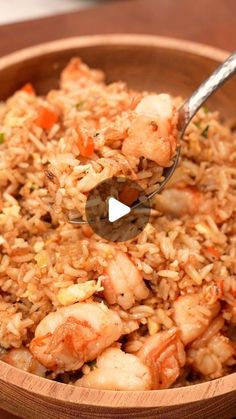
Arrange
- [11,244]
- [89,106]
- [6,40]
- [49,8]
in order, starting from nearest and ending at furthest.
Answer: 1. [11,244]
2. [89,106]
3. [6,40]
4. [49,8]

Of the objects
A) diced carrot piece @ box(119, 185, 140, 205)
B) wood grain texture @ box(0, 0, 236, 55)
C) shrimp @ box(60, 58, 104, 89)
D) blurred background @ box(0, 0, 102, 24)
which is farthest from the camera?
blurred background @ box(0, 0, 102, 24)

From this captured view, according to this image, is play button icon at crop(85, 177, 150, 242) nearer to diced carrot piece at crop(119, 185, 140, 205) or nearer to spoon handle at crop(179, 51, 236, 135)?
diced carrot piece at crop(119, 185, 140, 205)

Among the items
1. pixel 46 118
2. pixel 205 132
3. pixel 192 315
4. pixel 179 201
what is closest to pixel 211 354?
pixel 192 315

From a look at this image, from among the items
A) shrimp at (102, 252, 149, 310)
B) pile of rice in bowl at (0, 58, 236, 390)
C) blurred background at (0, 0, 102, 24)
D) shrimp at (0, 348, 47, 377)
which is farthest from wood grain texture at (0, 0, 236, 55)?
shrimp at (0, 348, 47, 377)

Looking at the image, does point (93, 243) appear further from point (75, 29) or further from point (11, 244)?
point (75, 29)

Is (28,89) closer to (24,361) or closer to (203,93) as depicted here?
(203,93)

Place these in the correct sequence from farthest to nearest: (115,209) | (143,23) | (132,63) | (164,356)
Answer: (143,23) → (132,63) → (115,209) → (164,356)

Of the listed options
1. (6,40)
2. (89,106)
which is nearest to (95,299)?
(89,106)
